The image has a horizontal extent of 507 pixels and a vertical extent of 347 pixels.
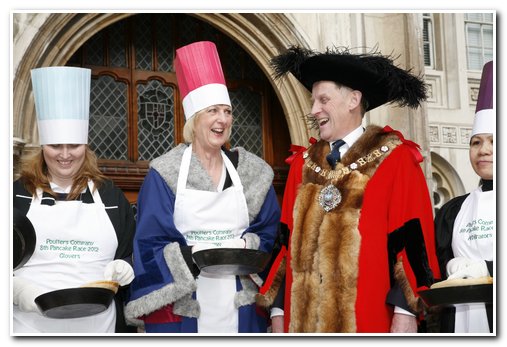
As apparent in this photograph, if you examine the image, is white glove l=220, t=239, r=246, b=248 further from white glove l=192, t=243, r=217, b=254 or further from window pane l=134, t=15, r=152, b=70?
window pane l=134, t=15, r=152, b=70

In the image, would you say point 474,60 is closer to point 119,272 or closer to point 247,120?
point 247,120

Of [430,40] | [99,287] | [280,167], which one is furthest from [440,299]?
[430,40]

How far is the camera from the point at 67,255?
207 inches

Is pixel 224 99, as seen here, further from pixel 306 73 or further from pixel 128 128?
pixel 128 128

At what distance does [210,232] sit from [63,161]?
0.89 metres

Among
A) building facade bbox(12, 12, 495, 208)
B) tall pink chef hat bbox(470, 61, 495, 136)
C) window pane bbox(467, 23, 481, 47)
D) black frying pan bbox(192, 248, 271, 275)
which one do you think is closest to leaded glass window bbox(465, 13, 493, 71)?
window pane bbox(467, 23, 481, 47)

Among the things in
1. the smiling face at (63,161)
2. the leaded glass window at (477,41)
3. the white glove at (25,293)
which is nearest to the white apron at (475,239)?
the smiling face at (63,161)

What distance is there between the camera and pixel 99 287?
488cm

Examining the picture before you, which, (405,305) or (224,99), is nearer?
(405,305)

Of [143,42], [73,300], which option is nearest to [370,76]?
[73,300]

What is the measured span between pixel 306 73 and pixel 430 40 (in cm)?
892

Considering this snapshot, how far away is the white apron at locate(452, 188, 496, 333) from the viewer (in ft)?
17.0

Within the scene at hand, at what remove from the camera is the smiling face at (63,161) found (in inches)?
210

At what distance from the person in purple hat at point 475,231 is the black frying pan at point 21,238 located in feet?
7.14
